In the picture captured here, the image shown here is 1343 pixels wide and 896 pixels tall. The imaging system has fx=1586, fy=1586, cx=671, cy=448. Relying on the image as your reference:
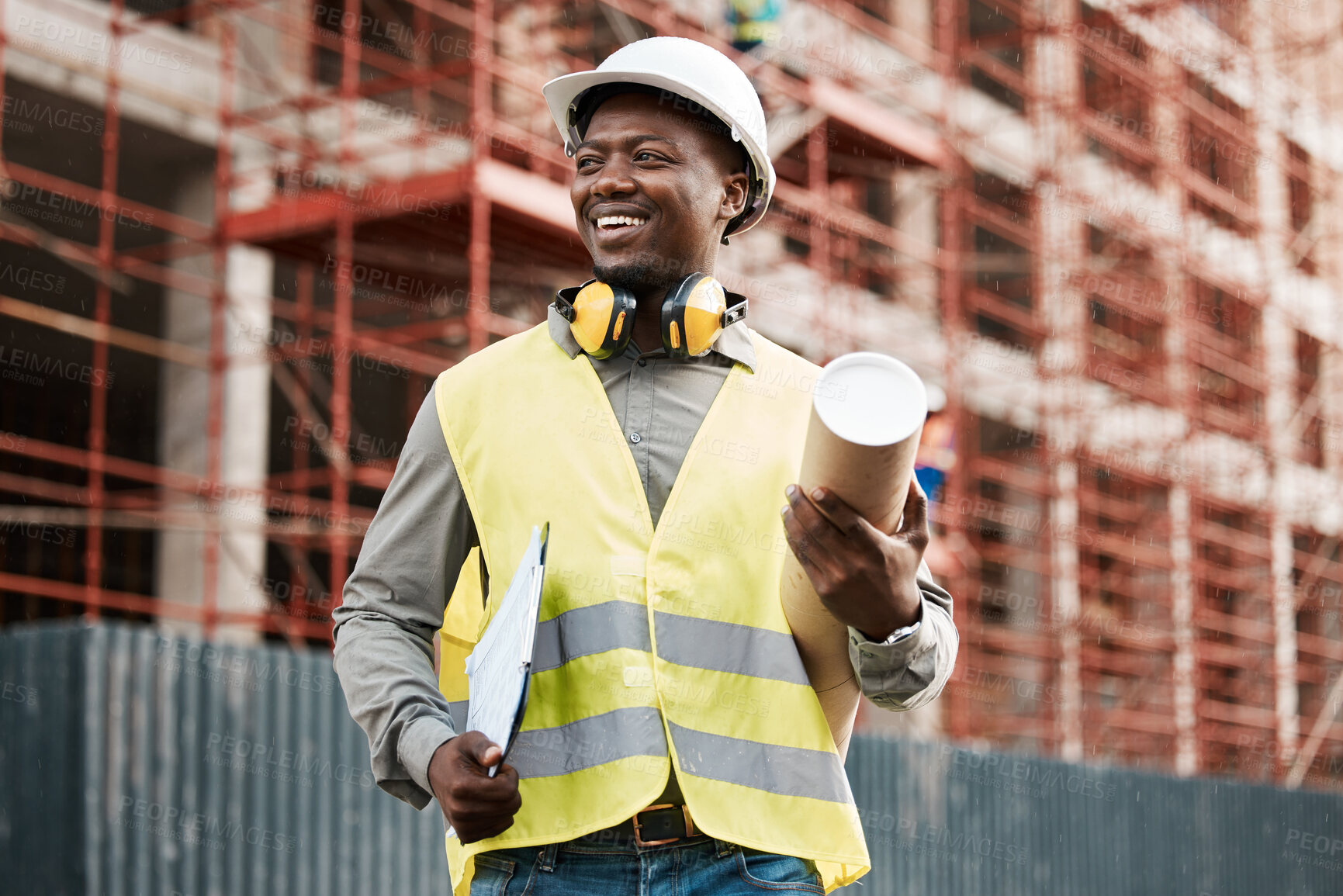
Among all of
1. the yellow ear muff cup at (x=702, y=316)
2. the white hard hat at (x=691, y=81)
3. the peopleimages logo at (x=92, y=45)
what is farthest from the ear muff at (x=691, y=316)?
the peopleimages logo at (x=92, y=45)

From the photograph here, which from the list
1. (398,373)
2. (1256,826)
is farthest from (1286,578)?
(398,373)

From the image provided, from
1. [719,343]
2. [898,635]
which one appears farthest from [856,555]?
[719,343]

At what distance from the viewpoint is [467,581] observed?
2316mm

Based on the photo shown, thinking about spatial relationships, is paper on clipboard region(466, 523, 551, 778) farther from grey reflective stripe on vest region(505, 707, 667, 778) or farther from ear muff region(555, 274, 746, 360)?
ear muff region(555, 274, 746, 360)

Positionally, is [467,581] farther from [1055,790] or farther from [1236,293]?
[1236,293]

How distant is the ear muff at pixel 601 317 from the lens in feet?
7.43

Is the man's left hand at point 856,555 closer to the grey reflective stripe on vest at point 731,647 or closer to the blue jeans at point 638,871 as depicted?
the grey reflective stripe on vest at point 731,647

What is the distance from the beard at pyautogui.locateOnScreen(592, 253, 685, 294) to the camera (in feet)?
7.55

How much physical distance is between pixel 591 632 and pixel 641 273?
1.75 ft

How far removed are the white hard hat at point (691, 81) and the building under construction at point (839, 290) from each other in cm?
788

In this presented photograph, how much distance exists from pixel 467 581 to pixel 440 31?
1360 cm

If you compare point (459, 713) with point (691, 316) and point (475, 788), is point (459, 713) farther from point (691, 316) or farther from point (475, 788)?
point (691, 316)

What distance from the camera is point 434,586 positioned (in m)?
2.23

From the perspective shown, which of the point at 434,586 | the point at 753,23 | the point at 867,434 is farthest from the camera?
the point at 753,23
